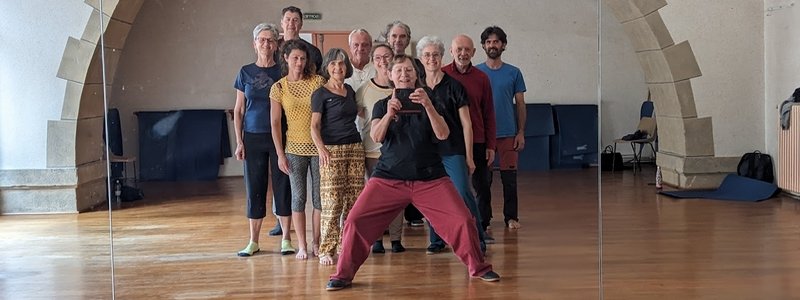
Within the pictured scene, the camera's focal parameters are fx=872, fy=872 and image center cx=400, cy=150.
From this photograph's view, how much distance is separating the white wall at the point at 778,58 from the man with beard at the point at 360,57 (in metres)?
4.57

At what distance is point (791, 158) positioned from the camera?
6.93 metres

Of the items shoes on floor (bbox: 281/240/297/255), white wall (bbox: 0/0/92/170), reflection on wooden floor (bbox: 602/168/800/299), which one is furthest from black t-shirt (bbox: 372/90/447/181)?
white wall (bbox: 0/0/92/170)

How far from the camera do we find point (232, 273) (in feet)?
13.4

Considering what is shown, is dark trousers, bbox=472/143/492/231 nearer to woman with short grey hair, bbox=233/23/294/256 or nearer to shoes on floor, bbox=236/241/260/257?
woman with short grey hair, bbox=233/23/294/256

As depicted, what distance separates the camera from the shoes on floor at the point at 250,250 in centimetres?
409

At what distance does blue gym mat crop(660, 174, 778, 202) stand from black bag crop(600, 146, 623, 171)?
1.64 m

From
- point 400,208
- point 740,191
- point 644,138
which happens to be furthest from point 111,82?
point 740,191

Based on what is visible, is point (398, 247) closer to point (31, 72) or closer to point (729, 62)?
point (31, 72)

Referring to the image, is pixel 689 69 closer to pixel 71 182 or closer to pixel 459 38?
pixel 459 38

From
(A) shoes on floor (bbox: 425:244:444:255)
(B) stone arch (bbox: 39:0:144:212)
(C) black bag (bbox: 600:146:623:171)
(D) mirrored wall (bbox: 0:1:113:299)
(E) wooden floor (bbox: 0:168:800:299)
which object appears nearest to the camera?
(E) wooden floor (bbox: 0:168:800:299)

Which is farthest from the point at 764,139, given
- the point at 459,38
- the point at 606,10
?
the point at 459,38

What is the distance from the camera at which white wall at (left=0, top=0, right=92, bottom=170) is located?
4977 mm

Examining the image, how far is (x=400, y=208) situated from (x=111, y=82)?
4.90 ft

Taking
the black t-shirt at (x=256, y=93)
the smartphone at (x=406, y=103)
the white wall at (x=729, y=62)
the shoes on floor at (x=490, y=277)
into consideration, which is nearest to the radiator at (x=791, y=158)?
the white wall at (x=729, y=62)
